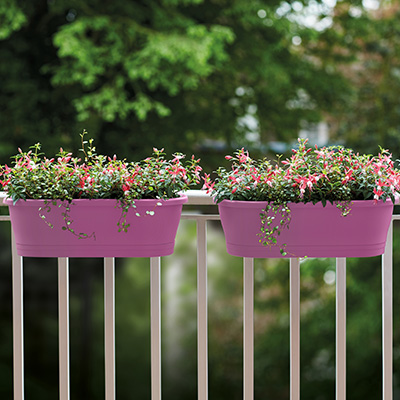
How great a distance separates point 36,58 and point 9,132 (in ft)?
2.87

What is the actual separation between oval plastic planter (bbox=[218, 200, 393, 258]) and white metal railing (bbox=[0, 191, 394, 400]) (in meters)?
0.15

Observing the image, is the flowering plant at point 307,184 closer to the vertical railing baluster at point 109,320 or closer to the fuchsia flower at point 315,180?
the fuchsia flower at point 315,180

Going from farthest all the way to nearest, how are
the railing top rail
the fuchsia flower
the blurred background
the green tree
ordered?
the blurred background → the green tree → the railing top rail → the fuchsia flower

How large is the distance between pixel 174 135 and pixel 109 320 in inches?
174

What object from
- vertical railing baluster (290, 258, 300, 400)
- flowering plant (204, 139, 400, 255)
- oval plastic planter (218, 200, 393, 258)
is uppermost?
flowering plant (204, 139, 400, 255)

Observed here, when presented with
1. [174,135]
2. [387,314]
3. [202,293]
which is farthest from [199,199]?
[174,135]

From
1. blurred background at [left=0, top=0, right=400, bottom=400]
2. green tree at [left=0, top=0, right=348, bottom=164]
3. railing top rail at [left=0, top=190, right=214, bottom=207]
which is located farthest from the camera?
blurred background at [left=0, top=0, right=400, bottom=400]

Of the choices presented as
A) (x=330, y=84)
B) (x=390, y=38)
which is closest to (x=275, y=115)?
(x=330, y=84)

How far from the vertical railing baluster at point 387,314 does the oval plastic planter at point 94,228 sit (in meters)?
0.61

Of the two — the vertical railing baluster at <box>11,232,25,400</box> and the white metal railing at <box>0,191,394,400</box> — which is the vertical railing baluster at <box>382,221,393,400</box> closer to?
the white metal railing at <box>0,191,394,400</box>

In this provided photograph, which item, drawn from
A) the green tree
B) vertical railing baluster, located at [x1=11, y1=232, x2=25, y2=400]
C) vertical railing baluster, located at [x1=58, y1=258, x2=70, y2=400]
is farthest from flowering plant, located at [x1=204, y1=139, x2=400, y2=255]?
the green tree

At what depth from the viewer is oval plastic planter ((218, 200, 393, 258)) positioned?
57.6 inches

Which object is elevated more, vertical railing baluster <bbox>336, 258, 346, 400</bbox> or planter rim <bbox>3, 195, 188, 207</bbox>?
planter rim <bbox>3, 195, 188, 207</bbox>

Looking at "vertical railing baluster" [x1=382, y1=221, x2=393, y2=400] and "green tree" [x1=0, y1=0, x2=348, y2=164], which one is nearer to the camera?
"vertical railing baluster" [x1=382, y1=221, x2=393, y2=400]
